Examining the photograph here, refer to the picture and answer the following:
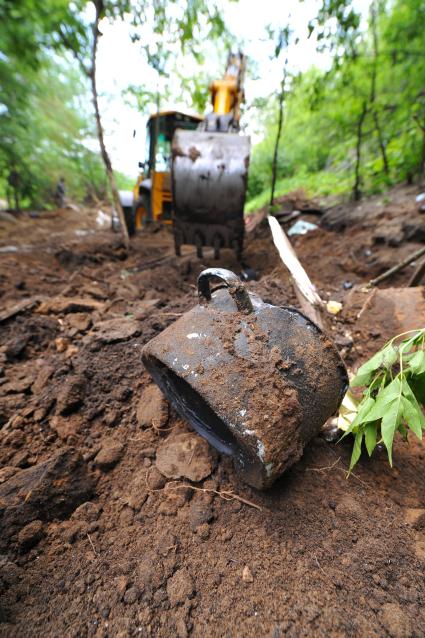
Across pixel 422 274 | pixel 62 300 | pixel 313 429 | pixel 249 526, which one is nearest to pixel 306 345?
pixel 313 429

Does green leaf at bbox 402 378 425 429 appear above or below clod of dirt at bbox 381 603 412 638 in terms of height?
above

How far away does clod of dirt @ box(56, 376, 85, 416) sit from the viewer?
167 cm

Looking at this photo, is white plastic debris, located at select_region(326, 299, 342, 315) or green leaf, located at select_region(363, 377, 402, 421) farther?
white plastic debris, located at select_region(326, 299, 342, 315)

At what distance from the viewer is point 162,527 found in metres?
1.22

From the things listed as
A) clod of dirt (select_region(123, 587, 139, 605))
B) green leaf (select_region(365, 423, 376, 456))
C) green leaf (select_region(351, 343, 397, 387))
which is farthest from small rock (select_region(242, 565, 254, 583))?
green leaf (select_region(351, 343, 397, 387))

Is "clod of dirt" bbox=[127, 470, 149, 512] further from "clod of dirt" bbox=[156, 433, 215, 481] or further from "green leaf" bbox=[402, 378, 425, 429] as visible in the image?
"green leaf" bbox=[402, 378, 425, 429]

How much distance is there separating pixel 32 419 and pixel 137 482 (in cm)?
69

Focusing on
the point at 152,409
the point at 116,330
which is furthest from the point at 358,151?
the point at 152,409

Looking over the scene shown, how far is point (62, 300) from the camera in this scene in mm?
2904

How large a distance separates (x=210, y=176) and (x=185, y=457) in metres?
3.19

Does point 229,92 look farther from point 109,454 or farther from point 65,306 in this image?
point 109,454

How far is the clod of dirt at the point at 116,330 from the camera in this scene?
2127 mm

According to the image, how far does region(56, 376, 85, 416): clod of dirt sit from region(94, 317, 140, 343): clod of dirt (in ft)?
1.32

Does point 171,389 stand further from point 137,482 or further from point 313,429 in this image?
point 313,429
